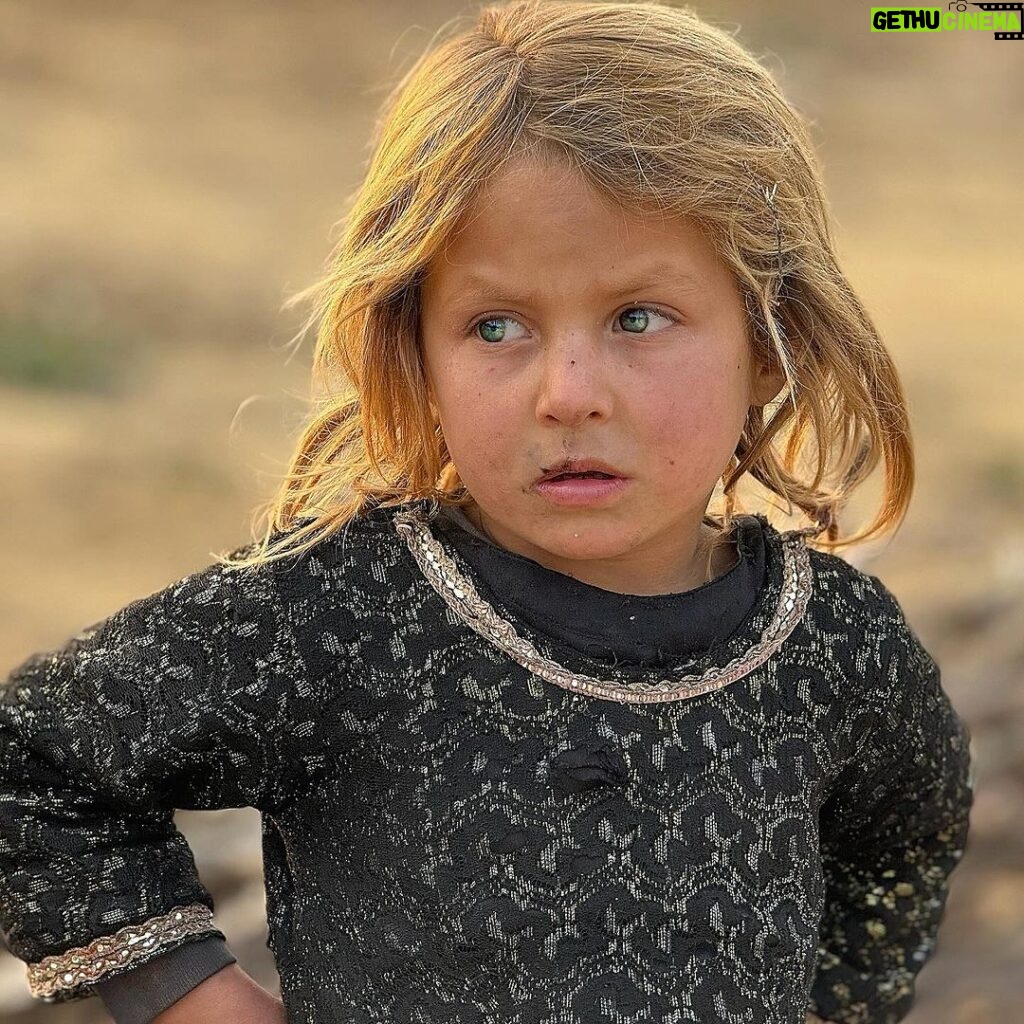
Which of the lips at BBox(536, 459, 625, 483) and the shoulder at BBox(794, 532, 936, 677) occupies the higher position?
the lips at BBox(536, 459, 625, 483)

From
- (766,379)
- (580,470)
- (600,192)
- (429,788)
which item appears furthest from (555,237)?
(429,788)

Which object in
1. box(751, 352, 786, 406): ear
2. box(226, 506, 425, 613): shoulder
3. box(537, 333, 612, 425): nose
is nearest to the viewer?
box(537, 333, 612, 425): nose

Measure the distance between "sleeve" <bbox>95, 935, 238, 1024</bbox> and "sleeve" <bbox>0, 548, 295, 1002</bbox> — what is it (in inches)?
0.8

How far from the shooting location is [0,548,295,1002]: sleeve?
64.8 inches

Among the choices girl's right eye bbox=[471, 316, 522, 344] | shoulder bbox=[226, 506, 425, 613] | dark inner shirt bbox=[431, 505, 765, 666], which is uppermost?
girl's right eye bbox=[471, 316, 522, 344]

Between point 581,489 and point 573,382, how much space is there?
0.12 meters

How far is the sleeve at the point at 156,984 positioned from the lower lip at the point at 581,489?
23.9 inches

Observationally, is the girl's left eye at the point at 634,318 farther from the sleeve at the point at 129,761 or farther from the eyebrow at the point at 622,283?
the sleeve at the point at 129,761

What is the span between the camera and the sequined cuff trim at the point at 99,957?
5.61 ft

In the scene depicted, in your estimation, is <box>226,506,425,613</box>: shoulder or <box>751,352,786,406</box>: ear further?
<box>751,352,786,406</box>: ear

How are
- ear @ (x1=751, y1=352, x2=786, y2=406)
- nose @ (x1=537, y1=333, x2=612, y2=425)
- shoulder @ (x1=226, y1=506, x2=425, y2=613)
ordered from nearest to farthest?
nose @ (x1=537, y1=333, x2=612, y2=425), shoulder @ (x1=226, y1=506, x2=425, y2=613), ear @ (x1=751, y1=352, x2=786, y2=406)

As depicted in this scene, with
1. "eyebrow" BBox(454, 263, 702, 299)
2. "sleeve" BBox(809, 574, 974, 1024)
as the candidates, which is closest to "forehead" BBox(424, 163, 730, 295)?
"eyebrow" BBox(454, 263, 702, 299)

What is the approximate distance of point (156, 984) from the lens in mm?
1740

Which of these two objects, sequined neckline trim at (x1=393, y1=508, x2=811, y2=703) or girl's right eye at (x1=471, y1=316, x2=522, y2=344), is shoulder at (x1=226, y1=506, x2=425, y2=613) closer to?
sequined neckline trim at (x1=393, y1=508, x2=811, y2=703)
